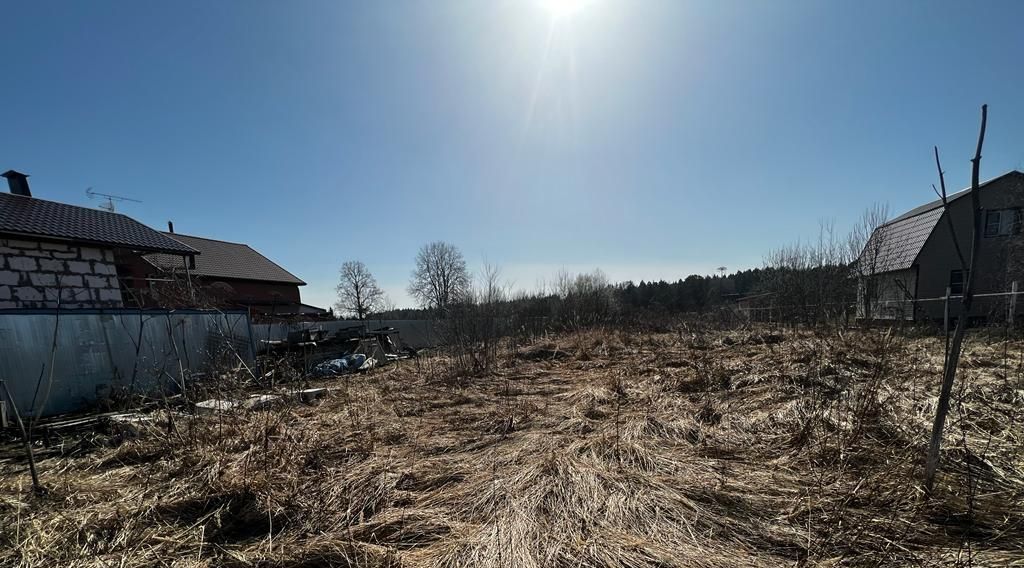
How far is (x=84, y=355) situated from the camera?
6.20 meters

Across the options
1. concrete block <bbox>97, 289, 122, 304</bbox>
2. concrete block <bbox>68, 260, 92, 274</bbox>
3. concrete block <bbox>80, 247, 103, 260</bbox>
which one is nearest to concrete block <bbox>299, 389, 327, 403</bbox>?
concrete block <bbox>97, 289, 122, 304</bbox>

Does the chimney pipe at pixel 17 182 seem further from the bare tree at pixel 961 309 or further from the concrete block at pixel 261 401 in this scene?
the bare tree at pixel 961 309

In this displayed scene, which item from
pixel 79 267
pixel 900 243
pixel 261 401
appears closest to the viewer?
pixel 261 401

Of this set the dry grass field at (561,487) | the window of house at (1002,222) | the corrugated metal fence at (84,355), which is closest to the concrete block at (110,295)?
→ the corrugated metal fence at (84,355)

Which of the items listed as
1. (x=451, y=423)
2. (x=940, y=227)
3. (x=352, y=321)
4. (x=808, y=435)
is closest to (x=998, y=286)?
(x=940, y=227)

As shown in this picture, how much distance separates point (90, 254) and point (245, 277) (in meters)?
15.8

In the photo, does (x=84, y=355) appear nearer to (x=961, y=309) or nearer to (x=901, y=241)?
(x=961, y=309)

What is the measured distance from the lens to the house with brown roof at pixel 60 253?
788cm

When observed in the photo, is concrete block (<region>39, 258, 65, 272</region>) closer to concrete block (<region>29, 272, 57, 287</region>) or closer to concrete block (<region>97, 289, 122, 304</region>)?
concrete block (<region>29, 272, 57, 287</region>)

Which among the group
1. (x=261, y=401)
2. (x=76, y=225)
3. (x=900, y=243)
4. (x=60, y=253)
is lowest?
(x=261, y=401)

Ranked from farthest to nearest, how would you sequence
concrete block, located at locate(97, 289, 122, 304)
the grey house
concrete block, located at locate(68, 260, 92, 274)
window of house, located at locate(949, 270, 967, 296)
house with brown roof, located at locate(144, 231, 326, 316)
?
house with brown roof, located at locate(144, 231, 326, 316) → window of house, located at locate(949, 270, 967, 296) → the grey house → concrete block, located at locate(97, 289, 122, 304) → concrete block, located at locate(68, 260, 92, 274)

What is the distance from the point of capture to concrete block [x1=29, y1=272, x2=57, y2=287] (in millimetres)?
8102

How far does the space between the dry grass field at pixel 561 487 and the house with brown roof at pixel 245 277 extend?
19.2 metres

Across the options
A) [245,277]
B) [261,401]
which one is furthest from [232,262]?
[261,401]
